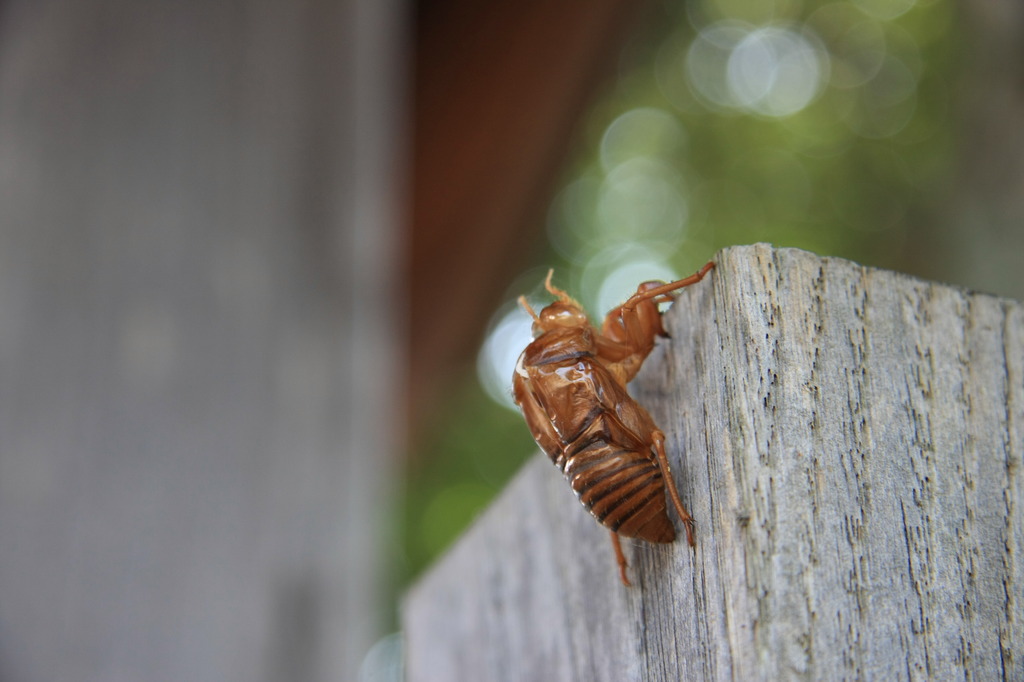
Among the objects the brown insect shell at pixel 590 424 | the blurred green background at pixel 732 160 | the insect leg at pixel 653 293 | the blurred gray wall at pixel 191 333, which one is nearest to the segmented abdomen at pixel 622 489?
the brown insect shell at pixel 590 424

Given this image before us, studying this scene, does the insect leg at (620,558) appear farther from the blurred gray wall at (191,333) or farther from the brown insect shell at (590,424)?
the blurred gray wall at (191,333)

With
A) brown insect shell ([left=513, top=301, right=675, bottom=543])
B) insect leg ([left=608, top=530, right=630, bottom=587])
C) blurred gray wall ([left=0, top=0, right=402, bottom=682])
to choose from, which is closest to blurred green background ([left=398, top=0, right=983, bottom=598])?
blurred gray wall ([left=0, top=0, right=402, bottom=682])

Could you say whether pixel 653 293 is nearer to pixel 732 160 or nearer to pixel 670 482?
pixel 670 482

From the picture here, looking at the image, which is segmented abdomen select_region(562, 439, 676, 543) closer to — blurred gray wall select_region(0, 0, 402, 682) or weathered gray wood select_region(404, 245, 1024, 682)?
weathered gray wood select_region(404, 245, 1024, 682)

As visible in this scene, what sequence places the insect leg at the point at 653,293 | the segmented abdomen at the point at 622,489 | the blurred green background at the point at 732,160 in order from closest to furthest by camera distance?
the segmented abdomen at the point at 622,489
the insect leg at the point at 653,293
the blurred green background at the point at 732,160

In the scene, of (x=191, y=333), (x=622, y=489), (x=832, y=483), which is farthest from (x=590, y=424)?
(x=191, y=333)
